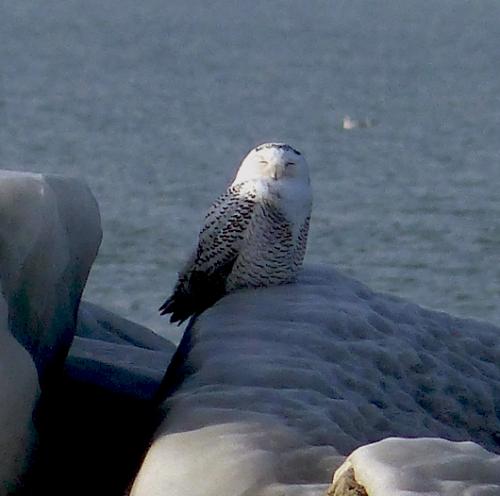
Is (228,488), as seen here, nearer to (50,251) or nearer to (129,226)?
(50,251)

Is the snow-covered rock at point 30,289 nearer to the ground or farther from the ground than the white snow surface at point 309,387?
farther from the ground

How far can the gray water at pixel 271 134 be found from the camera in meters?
10.5

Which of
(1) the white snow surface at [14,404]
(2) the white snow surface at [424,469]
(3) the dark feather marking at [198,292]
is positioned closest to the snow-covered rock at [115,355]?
(3) the dark feather marking at [198,292]

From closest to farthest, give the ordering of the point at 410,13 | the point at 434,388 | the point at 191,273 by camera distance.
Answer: the point at 434,388
the point at 191,273
the point at 410,13

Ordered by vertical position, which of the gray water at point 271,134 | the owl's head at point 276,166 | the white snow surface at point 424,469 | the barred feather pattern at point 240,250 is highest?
the owl's head at point 276,166

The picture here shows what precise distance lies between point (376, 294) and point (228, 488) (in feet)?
5.29

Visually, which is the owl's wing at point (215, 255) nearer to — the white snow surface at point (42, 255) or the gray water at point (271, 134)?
the white snow surface at point (42, 255)

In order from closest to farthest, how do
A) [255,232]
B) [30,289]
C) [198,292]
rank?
[30,289] → [255,232] → [198,292]

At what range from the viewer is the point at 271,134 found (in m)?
16.3

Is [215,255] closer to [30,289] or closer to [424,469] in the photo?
[30,289]

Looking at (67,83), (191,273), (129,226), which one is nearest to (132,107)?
(67,83)

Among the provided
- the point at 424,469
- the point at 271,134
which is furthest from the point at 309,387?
the point at 271,134

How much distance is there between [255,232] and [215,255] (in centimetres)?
14

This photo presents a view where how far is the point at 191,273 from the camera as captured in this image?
175 inches
